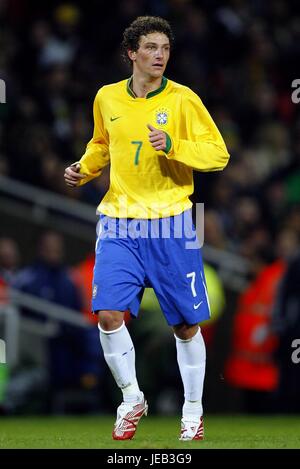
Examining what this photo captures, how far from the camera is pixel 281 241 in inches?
535

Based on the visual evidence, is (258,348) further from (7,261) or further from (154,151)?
(154,151)

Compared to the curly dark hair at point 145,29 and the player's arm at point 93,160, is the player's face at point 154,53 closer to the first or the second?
the curly dark hair at point 145,29

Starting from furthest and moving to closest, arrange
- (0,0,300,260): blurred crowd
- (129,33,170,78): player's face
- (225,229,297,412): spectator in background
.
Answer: (0,0,300,260): blurred crowd → (225,229,297,412): spectator in background → (129,33,170,78): player's face

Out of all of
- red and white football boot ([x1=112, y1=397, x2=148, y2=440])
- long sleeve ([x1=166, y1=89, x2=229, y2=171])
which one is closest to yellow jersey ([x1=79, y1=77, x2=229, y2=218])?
long sleeve ([x1=166, y1=89, x2=229, y2=171])

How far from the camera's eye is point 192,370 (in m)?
8.41

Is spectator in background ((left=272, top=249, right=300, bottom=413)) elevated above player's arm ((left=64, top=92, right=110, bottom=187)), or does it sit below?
below

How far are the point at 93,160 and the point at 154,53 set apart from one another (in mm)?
803

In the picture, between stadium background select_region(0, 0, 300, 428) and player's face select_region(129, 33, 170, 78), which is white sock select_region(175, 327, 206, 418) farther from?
stadium background select_region(0, 0, 300, 428)

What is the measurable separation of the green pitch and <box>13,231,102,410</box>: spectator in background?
0.57 m

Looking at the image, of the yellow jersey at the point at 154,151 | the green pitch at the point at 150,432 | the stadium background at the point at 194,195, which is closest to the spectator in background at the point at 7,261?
the stadium background at the point at 194,195

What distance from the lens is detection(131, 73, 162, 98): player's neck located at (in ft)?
27.7
